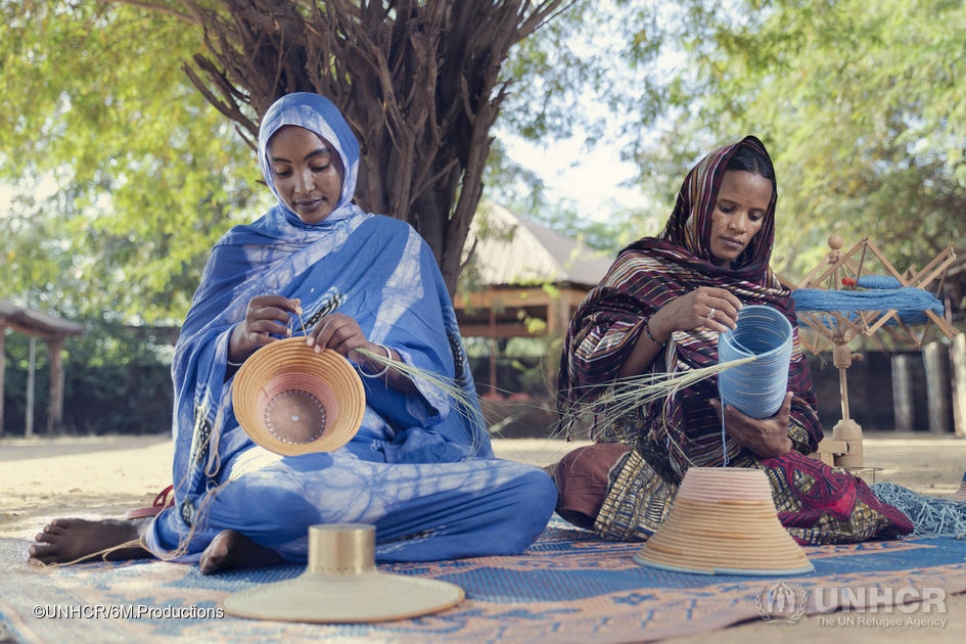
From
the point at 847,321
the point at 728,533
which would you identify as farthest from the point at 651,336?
the point at 847,321

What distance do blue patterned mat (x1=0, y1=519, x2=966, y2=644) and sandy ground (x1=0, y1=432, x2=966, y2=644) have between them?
74 millimetres

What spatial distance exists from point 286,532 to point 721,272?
6.14 feet

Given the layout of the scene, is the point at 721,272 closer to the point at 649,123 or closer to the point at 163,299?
the point at 649,123

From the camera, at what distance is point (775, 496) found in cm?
321

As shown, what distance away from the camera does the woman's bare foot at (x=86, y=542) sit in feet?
9.27

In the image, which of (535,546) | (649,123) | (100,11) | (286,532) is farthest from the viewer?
(649,123)

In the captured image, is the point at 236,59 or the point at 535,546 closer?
the point at 535,546

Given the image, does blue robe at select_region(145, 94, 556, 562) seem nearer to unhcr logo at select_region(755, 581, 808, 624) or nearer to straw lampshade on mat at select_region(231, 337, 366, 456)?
straw lampshade on mat at select_region(231, 337, 366, 456)

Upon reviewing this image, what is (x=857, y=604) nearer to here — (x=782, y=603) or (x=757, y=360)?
(x=782, y=603)

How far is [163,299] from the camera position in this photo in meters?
14.9

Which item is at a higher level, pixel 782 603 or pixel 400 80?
pixel 400 80

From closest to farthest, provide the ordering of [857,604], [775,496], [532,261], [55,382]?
[857,604] < [775,496] < [532,261] < [55,382]

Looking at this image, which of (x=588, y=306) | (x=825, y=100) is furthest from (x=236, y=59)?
(x=825, y=100)

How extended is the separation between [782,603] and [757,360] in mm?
898
